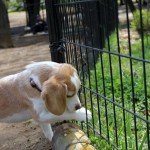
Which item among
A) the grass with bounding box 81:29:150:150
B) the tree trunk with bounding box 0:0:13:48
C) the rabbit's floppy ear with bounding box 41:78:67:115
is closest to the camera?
the rabbit's floppy ear with bounding box 41:78:67:115

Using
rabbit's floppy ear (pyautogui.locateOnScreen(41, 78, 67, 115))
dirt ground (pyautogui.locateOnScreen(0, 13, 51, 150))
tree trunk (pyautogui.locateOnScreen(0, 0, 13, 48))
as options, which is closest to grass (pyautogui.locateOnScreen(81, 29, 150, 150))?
rabbit's floppy ear (pyautogui.locateOnScreen(41, 78, 67, 115))

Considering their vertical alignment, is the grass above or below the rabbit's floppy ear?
below

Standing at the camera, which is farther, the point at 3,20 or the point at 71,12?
the point at 3,20

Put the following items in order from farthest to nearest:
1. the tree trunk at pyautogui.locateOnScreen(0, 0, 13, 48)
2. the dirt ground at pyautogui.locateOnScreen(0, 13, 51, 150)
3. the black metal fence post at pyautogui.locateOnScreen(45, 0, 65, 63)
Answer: the tree trunk at pyautogui.locateOnScreen(0, 0, 13, 48), the dirt ground at pyautogui.locateOnScreen(0, 13, 51, 150), the black metal fence post at pyautogui.locateOnScreen(45, 0, 65, 63)

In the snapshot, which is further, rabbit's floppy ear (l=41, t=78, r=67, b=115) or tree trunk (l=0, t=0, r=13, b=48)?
tree trunk (l=0, t=0, r=13, b=48)

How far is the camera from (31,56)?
415 inches

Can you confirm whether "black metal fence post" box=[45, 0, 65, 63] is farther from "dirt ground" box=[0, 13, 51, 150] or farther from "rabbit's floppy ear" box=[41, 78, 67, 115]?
"rabbit's floppy ear" box=[41, 78, 67, 115]

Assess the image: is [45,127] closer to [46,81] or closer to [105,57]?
[46,81]

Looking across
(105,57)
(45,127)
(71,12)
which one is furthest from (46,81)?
(105,57)

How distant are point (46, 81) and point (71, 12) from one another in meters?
1.21

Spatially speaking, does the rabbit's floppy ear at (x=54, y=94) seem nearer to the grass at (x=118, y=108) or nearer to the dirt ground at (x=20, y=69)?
the grass at (x=118, y=108)

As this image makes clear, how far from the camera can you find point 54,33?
4.05 meters

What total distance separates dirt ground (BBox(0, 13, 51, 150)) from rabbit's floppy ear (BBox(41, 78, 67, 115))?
89 cm

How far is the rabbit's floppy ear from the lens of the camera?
3.04 m
